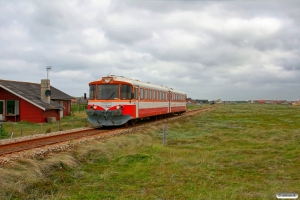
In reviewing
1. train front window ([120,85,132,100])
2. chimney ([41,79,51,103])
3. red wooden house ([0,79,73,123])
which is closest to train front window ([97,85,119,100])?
train front window ([120,85,132,100])

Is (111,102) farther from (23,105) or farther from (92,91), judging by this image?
(23,105)

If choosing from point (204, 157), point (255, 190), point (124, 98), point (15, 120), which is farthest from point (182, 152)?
point (15, 120)

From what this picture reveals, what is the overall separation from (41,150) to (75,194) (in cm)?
467

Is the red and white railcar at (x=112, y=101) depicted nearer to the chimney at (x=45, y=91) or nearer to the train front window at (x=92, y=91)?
the train front window at (x=92, y=91)

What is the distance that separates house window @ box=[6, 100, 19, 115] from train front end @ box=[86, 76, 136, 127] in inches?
442

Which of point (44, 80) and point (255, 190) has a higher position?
point (44, 80)

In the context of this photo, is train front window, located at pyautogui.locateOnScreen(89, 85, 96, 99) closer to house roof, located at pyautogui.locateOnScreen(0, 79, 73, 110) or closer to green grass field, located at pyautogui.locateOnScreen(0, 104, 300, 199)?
green grass field, located at pyautogui.locateOnScreen(0, 104, 300, 199)

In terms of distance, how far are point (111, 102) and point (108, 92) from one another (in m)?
0.70

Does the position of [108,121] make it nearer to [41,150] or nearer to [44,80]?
[41,150]

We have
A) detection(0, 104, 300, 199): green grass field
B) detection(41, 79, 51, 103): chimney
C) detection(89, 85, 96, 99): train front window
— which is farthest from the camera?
Result: detection(41, 79, 51, 103): chimney

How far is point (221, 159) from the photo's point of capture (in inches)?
396

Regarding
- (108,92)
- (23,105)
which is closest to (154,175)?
(108,92)

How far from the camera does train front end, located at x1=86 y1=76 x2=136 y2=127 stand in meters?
18.9

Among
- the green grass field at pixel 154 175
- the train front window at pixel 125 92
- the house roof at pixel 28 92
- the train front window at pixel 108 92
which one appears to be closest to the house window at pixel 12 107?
the house roof at pixel 28 92
